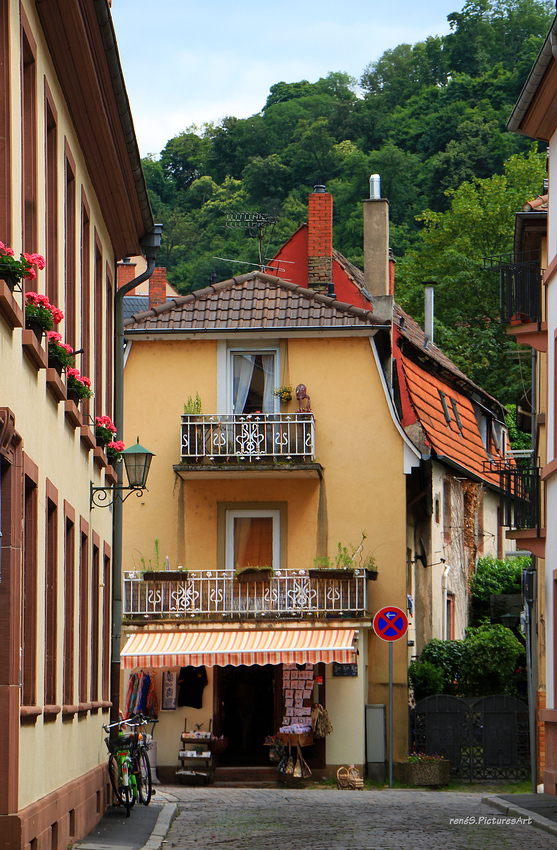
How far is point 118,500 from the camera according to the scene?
18281 mm

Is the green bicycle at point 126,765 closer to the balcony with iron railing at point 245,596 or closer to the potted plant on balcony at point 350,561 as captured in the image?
the balcony with iron railing at point 245,596

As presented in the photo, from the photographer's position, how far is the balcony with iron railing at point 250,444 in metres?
26.0

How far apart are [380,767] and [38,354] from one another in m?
16.8

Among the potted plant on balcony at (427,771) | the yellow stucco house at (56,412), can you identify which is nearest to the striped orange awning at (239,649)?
the potted plant on balcony at (427,771)

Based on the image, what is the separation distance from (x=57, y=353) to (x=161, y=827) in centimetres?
589

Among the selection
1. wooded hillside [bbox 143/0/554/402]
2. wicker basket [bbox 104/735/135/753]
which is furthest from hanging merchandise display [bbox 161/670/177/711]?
wooded hillside [bbox 143/0/554/402]

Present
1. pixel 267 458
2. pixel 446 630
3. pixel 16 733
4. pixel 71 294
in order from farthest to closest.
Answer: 1. pixel 446 630
2. pixel 267 458
3. pixel 71 294
4. pixel 16 733

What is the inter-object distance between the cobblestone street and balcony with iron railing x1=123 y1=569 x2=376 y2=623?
439 cm

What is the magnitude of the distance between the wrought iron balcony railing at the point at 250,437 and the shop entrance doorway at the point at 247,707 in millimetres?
4329

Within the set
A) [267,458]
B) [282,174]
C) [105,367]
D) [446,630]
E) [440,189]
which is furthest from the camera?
[282,174]

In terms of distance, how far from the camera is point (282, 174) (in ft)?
227

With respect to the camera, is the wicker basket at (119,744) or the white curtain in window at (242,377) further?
the white curtain in window at (242,377)

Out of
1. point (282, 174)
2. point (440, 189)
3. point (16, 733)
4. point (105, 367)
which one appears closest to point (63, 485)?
point (16, 733)

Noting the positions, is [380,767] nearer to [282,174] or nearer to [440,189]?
[440,189]
